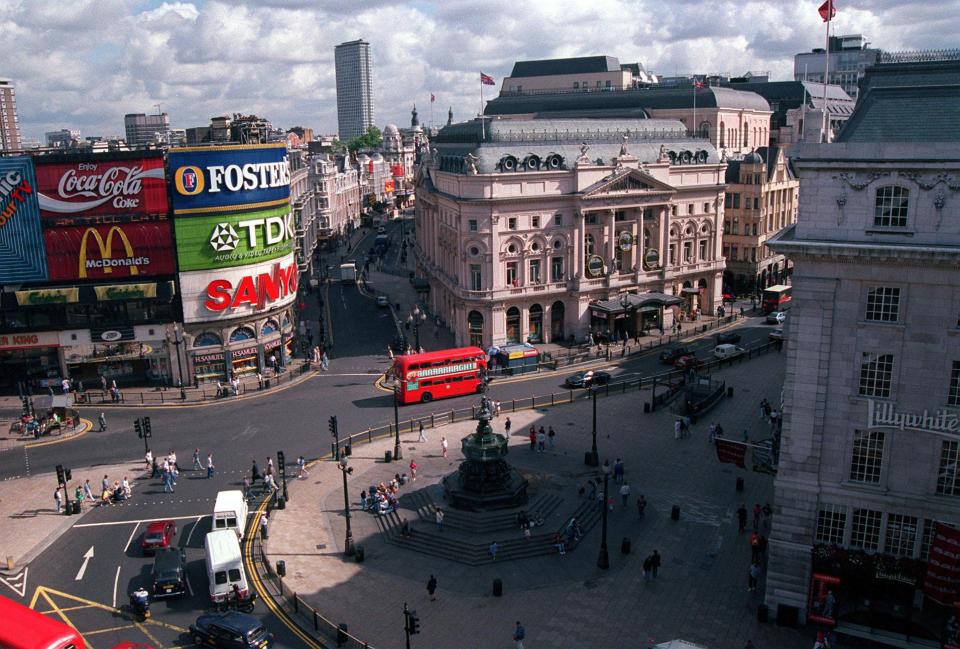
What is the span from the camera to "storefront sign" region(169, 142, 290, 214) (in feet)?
218

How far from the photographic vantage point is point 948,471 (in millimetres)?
30875

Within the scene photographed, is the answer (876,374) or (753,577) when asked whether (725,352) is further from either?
(876,374)

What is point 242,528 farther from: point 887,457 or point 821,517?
point 887,457

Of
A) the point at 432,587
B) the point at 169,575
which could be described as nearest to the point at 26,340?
the point at 169,575

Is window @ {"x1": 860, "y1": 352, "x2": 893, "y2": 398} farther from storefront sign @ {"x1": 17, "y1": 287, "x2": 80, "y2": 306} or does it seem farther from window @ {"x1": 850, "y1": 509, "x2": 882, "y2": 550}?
storefront sign @ {"x1": 17, "y1": 287, "x2": 80, "y2": 306}

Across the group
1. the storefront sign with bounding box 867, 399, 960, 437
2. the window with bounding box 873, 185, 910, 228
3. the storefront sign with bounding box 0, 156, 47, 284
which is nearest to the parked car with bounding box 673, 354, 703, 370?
the storefront sign with bounding box 867, 399, 960, 437

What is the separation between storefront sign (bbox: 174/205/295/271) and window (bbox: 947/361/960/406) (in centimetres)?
5482

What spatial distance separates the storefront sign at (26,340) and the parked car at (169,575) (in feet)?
118

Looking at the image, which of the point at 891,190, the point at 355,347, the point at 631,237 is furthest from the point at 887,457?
the point at 355,347

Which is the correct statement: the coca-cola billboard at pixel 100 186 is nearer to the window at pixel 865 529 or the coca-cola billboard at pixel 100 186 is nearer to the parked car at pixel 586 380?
the parked car at pixel 586 380

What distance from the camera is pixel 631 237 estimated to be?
8144 centimetres

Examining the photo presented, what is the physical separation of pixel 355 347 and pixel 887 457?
5735 centimetres

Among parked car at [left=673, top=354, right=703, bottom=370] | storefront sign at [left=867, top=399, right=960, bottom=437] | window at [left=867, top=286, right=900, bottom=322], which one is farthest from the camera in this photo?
parked car at [left=673, top=354, right=703, bottom=370]

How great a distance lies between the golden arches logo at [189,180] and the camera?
217ft
